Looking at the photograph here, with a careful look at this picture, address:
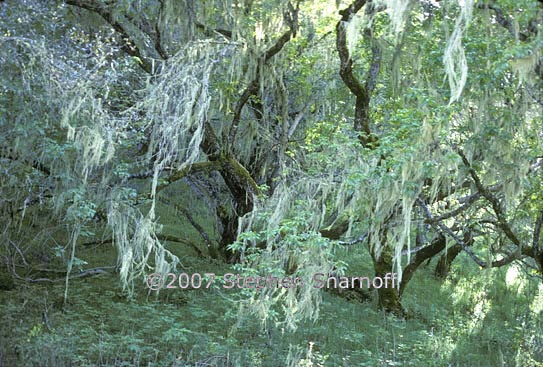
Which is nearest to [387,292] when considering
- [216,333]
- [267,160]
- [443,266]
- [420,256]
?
[420,256]

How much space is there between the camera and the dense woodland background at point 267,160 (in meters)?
6.48

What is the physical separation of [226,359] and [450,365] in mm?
2774

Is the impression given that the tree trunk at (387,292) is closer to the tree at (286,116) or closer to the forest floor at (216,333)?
the tree at (286,116)

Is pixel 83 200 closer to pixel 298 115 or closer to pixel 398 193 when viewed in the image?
pixel 398 193

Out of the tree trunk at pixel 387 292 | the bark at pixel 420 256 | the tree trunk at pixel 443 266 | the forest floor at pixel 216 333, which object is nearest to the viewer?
the forest floor at pixel 216 333

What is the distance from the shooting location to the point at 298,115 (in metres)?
10.6

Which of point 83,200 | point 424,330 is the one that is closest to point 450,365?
point 424,330

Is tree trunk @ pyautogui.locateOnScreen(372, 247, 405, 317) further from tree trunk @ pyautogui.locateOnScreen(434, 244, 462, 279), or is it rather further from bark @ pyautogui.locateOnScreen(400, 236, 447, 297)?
tree trunk @ pyautogui.locateOnScreen(434, 244, 462, 279)

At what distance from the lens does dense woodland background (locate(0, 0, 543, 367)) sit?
6480 mm

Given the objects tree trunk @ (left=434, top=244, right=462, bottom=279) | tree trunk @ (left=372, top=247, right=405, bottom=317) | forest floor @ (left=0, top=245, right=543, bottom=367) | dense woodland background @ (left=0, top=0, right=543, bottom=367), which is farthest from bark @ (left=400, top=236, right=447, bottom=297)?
tree trunk @ (left=434, top=244, right=462, bottom=279)

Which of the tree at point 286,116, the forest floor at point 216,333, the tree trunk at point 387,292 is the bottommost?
the forest floor at point 216,333

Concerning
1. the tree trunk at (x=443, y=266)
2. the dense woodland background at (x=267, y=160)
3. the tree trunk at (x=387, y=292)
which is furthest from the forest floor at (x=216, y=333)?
the tree trunk at (x=443, y=266)

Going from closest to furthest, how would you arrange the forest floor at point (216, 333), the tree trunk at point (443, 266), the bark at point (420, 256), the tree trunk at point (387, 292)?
the forest floor at point (216, 333) → the tree trunk at point (387, 292) → the bark at point (420, 256) → the tree trunk at point (443, 266)

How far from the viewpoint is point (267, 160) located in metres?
10.4
